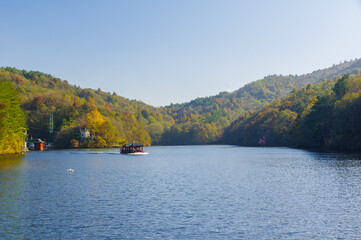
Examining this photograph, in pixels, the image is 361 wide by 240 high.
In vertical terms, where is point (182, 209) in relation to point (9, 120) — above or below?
below

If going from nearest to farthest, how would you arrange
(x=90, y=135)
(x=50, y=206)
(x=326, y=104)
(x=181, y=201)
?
(x=50, y=206) < (x=181, y=201) < (x=326, y=104) < (x=90, y=135)

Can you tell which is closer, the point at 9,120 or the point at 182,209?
the point at 182,209

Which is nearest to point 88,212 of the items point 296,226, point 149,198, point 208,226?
point 149,198

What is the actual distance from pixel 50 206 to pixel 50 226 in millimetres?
7481

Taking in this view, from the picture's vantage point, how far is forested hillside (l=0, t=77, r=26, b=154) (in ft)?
302

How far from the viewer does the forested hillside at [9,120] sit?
92000 mm

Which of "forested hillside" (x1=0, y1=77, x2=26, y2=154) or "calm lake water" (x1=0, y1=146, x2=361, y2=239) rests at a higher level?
"forested hillside" (x1=0, y1=77, x2=26, y2=154)

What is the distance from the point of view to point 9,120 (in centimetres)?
9838

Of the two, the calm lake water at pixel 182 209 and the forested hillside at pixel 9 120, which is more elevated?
the forested hillside at pixel 9 120

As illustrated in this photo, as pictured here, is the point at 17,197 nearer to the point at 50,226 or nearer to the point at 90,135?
the point at 50,226

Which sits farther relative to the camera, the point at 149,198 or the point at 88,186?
the point at 88,186

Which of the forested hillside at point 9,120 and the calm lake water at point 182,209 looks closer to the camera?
the calm lake water at point 182,209

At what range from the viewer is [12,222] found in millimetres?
26016

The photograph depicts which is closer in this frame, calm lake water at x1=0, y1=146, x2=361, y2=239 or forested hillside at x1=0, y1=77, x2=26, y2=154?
calm lake water at x1=0, y1=146, x2=361, y2=239
